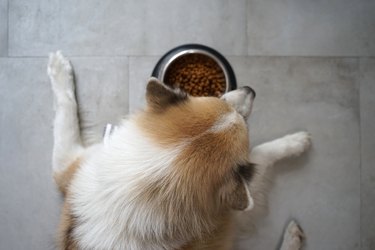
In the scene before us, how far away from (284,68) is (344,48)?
15.1 inches

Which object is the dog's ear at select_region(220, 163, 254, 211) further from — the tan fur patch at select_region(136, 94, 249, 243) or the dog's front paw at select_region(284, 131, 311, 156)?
the dog's front paw at select_region(284, 131, 311, 156)

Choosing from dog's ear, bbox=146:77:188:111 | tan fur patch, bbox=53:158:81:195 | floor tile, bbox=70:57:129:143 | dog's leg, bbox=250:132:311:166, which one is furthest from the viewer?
floor tile, bbox=70:57:129:143

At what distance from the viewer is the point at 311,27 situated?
201 cm

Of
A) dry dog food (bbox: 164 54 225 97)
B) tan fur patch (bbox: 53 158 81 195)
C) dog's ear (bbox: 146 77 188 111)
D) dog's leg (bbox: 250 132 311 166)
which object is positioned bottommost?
tan fur patch (bbox: 53 158 81 195)

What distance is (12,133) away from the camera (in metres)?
1.94

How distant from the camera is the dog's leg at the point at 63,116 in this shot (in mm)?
1693

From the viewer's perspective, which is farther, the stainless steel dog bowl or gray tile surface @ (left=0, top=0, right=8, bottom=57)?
gray tile surface @ (left=0, top=0, right=8, bottom=57)

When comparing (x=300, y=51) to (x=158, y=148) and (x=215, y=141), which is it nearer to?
(x=215, y=141)

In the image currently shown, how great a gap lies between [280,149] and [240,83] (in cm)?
43

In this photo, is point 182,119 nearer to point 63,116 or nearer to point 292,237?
point 63,116

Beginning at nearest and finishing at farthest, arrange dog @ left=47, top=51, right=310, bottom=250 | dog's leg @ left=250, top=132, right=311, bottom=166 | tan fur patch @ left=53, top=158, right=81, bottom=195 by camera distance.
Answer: dog @ left=47, top=51, right=310, bottom=250
tan fur patch @ left=53, top=158, right=81, bottom=195
dog's leg @ left=250, top=132, right=311, bottom=166

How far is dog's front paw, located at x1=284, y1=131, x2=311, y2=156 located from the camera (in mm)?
1873

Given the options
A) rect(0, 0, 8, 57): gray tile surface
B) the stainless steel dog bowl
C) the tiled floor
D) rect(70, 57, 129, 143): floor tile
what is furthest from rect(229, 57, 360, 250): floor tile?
rect(0, 0, 8, 57): gray tile surface

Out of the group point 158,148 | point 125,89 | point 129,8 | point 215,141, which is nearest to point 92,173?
point 158,148
